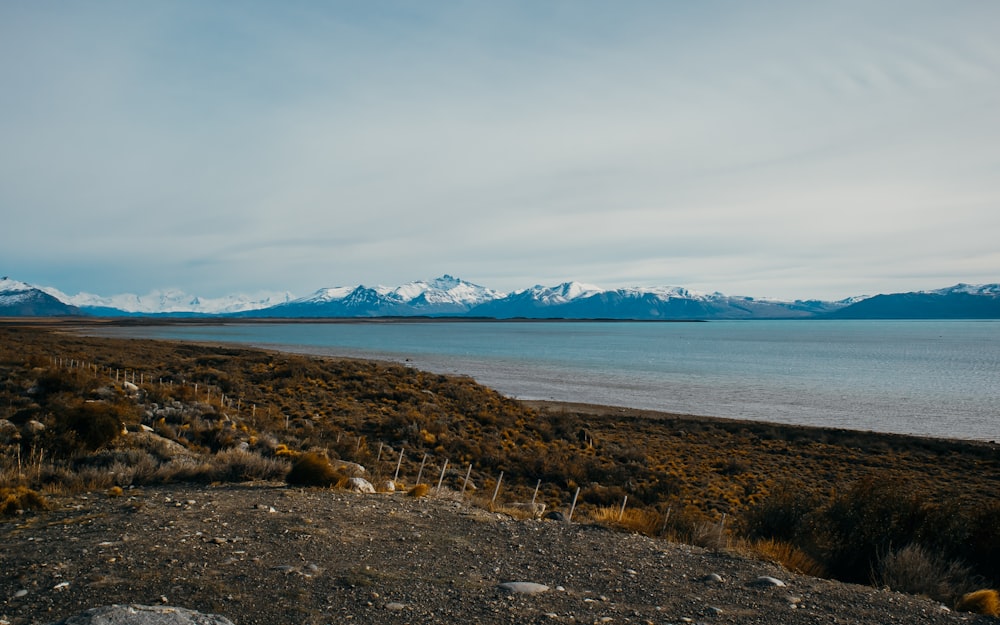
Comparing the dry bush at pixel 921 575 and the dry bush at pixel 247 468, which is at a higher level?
the dry bush at pixel 247 468

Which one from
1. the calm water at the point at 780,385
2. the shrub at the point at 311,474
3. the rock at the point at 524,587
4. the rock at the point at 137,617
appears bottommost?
the calm water at the point at 780,385

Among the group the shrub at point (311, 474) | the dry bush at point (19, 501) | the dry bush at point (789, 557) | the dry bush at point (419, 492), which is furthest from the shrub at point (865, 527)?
the dry bush at point (19, 501)

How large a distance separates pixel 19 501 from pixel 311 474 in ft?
14.3

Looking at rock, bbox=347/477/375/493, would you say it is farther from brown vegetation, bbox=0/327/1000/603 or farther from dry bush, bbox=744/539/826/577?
dry bush, bbox=744/539/826/577

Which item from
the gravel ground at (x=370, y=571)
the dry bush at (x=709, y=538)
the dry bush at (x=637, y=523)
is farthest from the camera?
the dry bush at (x=637, y=523)

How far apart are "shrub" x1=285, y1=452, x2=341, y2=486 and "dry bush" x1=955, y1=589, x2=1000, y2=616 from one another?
991 centimetres

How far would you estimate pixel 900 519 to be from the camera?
10.4 m

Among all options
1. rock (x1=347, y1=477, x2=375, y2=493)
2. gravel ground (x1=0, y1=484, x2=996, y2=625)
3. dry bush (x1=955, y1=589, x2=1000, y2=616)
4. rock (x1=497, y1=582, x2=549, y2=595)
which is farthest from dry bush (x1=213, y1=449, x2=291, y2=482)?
dry bush (x1=955, y1=589, x2=1000, y2=616)

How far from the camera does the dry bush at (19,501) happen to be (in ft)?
27.8

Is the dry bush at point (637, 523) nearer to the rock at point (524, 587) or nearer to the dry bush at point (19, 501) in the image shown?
the rock at point (524, 587)

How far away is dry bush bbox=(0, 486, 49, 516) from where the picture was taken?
847 centimetres

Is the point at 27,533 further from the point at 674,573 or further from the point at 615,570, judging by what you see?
the point at 674,573

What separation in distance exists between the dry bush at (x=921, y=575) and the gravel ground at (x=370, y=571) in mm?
895

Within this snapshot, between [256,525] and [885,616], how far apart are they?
7757 mm
